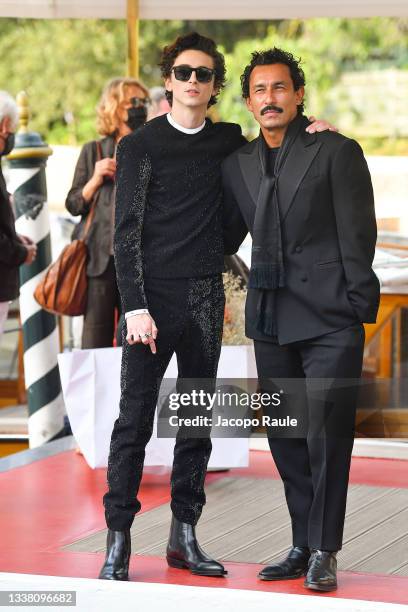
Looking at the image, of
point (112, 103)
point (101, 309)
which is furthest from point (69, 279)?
point (112, 103)

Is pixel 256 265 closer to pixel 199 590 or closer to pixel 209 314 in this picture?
pixel 209 314

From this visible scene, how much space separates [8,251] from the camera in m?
6.25

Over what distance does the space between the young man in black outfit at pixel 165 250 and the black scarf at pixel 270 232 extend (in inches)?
7.5

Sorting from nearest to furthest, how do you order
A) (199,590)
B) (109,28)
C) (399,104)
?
(199,590), (399,104), (109,28)

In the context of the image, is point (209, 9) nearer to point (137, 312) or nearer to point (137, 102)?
point (137, 102)

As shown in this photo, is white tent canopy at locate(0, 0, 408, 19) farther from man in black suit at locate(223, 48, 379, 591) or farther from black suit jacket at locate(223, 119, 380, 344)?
black suit jacket at locate(223, 119, 380, 344)

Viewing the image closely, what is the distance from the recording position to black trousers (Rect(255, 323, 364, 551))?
438 cm

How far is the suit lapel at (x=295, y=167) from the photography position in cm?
434

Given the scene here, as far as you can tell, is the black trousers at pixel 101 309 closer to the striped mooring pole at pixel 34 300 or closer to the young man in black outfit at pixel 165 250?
the striped mooring pole at pixel 34 300

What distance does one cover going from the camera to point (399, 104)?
888 inches

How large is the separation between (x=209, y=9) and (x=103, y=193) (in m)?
1.30

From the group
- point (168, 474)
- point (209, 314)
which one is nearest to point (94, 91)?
point (168, 474)

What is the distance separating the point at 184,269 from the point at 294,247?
383 millimetres

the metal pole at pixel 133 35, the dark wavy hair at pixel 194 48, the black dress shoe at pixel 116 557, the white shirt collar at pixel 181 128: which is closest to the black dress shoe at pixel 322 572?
the black dress shoe at pixel 116 557
